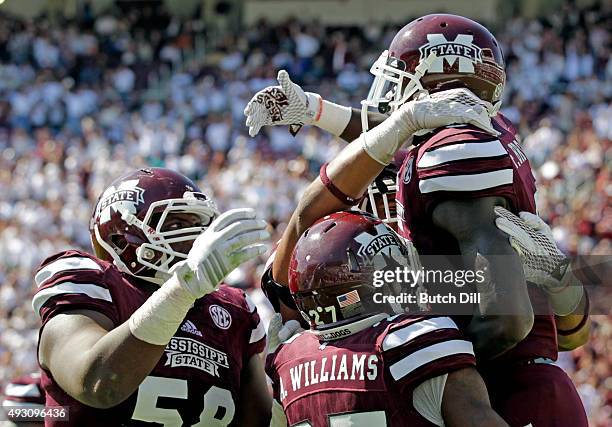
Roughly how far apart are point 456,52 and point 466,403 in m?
1.26

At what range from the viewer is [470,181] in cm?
351

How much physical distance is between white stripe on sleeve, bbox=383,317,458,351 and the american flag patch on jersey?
0.65 ft

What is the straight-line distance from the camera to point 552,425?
3723mm

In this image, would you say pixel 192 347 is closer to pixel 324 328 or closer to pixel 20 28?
pixel 324 328

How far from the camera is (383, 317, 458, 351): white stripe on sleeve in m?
3.31

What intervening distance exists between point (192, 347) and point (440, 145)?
115 cm

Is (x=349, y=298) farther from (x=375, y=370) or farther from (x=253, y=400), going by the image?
(x=253, y=400)

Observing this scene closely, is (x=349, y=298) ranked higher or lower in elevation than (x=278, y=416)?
higher

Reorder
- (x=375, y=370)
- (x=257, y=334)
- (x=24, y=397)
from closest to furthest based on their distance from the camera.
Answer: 1. (x=375, y=370)
2. (x=257, y=334)
3. (x=24, y=397)

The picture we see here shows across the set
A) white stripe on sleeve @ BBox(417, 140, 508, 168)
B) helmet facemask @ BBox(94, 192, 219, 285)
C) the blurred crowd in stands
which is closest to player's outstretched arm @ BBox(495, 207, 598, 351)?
white stripe on sleeve @ BBox(417, 140, 508, 168)

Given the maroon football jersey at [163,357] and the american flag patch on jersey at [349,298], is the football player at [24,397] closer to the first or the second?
the maroon football jersey at [163,357]

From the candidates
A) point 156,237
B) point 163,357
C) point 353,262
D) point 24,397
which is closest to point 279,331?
point 163,357

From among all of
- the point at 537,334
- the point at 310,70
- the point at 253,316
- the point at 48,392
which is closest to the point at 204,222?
the point at 253,316

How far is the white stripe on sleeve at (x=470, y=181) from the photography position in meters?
3.51
